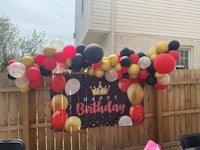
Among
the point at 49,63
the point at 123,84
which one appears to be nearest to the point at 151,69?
the point at 123,84

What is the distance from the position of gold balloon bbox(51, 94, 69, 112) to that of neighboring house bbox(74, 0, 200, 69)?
117 inches

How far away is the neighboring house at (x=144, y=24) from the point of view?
6680mm

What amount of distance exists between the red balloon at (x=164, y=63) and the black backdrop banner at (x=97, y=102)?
2.89 feet

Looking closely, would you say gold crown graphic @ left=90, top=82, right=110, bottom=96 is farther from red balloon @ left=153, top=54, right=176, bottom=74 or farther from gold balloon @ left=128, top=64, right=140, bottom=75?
red balloon @ left=153, top=54, right=176, bottom=74

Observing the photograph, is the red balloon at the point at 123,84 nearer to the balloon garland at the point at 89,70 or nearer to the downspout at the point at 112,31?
the balloon garland at the point at 89,70

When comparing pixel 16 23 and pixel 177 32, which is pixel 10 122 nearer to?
pixel 177 32

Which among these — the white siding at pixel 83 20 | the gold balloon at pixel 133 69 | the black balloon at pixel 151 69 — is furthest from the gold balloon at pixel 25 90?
the white siding at pixel 83 20

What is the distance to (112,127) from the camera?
15.1 ft

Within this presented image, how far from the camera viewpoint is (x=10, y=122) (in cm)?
A: 387

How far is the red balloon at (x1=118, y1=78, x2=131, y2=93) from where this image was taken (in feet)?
14.8

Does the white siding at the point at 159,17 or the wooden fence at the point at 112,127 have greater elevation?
the white siding at the point at 159,17

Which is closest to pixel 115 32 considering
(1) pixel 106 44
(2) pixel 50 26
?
(1) pixel 106 44

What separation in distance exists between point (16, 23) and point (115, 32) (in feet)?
25.8

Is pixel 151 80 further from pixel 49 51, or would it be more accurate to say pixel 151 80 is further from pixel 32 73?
pixel 32 73
